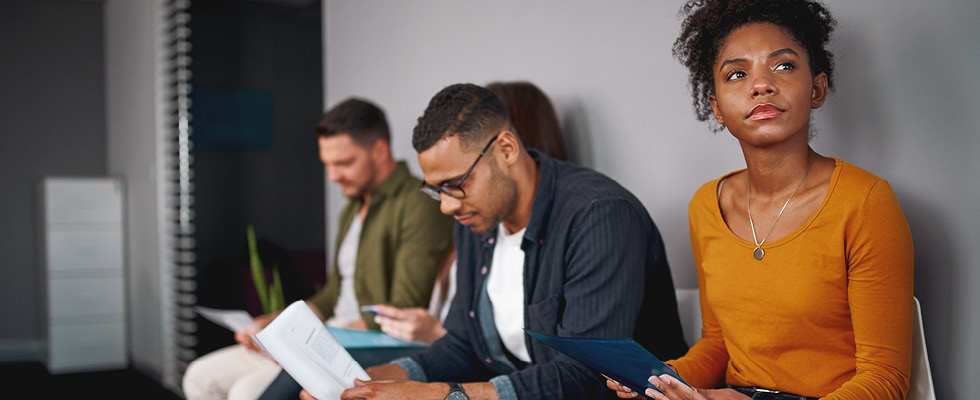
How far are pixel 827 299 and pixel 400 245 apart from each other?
161cm

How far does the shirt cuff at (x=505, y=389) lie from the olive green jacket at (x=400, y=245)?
969 mm

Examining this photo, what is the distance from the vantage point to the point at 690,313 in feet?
5.81

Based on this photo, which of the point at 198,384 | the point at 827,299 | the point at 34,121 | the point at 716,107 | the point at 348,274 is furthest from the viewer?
the point at 34,121

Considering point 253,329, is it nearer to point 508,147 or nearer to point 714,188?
point 508,147

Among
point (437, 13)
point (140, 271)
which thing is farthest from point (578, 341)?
point (140, 271)

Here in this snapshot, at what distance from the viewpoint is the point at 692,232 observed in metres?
1.51

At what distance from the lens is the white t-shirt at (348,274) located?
2.86 m

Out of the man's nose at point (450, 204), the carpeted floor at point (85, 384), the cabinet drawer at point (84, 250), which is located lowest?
the carpeted floor at point (85, 384)

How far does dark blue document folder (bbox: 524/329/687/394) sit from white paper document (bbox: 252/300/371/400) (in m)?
0.53

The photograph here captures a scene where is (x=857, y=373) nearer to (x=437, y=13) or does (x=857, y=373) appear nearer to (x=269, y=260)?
(x=437, y=13)

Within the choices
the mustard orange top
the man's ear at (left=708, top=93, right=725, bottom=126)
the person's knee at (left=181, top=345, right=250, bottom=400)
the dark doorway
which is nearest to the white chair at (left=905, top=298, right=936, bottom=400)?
the mustard orange top

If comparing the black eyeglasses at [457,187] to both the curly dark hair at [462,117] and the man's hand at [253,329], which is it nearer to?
the curly dark hair at [462,117]

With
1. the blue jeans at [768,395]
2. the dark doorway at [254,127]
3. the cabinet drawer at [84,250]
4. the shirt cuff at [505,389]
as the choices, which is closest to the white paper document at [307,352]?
the shirt cuff at [505,389]

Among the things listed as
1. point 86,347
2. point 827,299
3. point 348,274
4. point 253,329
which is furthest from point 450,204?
point 86,347
